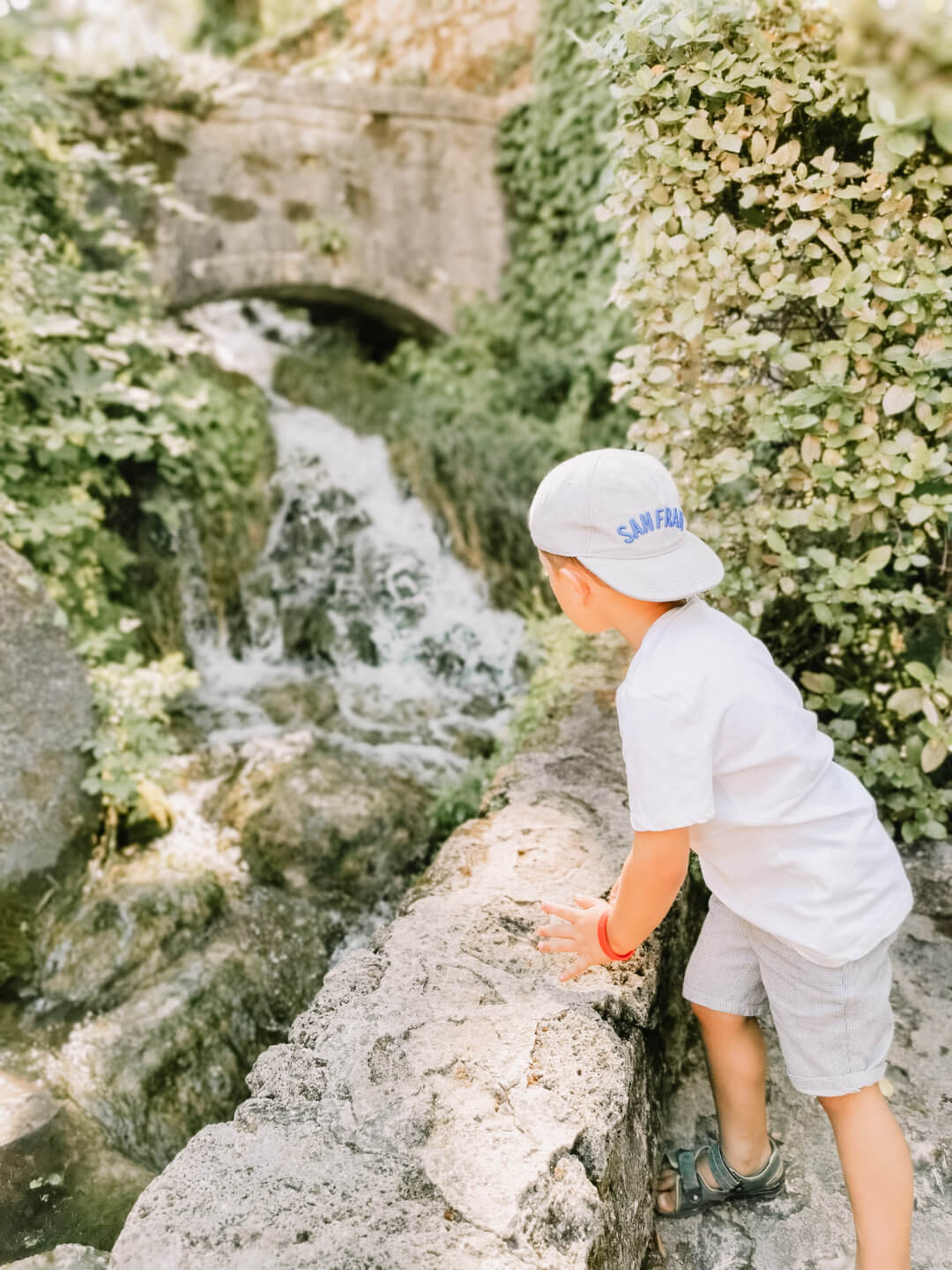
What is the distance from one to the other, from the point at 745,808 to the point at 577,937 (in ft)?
1.59

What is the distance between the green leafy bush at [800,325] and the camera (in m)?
2.01

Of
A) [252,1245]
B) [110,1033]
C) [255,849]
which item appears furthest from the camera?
[255,849]

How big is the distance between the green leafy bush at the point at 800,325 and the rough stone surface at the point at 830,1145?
366 millimetres

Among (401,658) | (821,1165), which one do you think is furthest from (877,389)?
(401,658)

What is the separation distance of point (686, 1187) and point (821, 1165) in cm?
34

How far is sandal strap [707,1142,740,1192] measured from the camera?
5.66ft

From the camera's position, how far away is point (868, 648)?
9.27 ft

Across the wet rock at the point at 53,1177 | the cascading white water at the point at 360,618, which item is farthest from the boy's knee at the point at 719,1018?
the cascading white water at the point at 360,618

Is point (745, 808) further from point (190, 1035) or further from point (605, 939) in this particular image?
point (190, 1035)

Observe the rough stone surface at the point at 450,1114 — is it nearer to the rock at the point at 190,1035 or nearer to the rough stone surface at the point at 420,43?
the rock at the point at 190,1035

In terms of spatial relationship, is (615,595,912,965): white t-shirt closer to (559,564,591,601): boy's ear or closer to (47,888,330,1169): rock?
(559,564,591,601): boy's ear

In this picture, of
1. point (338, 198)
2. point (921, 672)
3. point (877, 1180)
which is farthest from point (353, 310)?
point (877, 1180)

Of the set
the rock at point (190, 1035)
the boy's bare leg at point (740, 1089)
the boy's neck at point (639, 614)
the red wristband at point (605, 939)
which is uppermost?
the boy's neck at point (639, 614)

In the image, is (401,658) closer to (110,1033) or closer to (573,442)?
(573,442)
